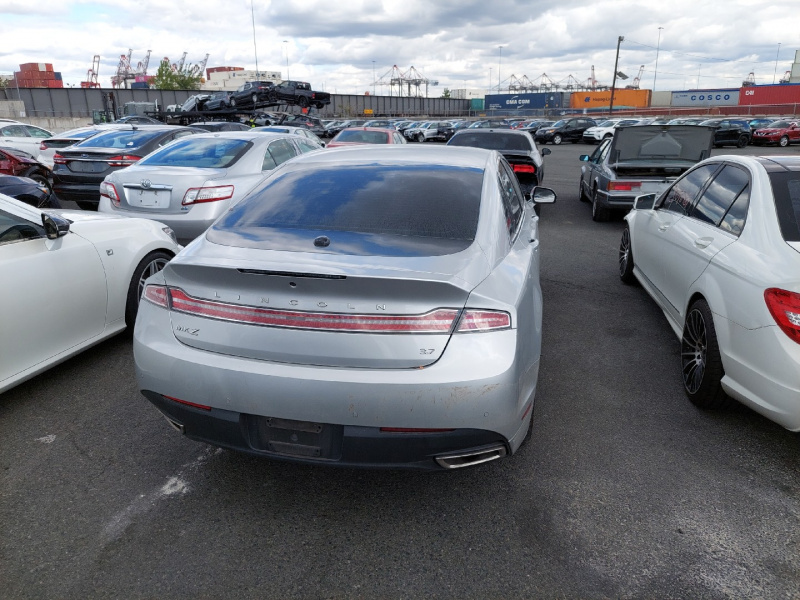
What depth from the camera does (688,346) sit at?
3.90 metres

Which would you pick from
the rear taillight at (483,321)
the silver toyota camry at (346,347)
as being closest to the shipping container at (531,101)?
the silver toyota camry at (346,347)

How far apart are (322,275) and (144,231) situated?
3065mm

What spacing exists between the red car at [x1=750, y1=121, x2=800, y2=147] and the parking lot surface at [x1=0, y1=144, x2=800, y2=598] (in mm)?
34614

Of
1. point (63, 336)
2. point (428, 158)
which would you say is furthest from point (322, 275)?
point (63, 336)

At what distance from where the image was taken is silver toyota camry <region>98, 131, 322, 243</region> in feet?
21.2

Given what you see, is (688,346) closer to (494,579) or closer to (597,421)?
(597,421)

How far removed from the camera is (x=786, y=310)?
280cm

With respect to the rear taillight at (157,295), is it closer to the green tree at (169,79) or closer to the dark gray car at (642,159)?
the dark gray car at (642,159)

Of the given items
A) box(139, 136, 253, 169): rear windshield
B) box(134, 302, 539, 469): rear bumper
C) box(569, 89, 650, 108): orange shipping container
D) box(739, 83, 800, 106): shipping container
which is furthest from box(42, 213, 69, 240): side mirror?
box(569, 89, 650, 108): orange shipping container

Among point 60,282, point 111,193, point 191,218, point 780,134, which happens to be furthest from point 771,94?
point 60,282

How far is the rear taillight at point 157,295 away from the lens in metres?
2.58

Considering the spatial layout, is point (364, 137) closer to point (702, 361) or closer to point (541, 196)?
point (541, 196)

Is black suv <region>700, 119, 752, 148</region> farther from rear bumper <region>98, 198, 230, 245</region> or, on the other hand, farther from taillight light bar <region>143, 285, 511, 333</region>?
taillight light bar <region>143, 285, 511, 333</region>

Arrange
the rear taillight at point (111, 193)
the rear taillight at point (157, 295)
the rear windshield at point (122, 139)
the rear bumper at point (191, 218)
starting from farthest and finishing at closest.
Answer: the rear windshield at point (122, 139)
the rear taillight at point (111, 193)
the rear bumper at point (191, 218)
the rear taillight at point (157, 295)
